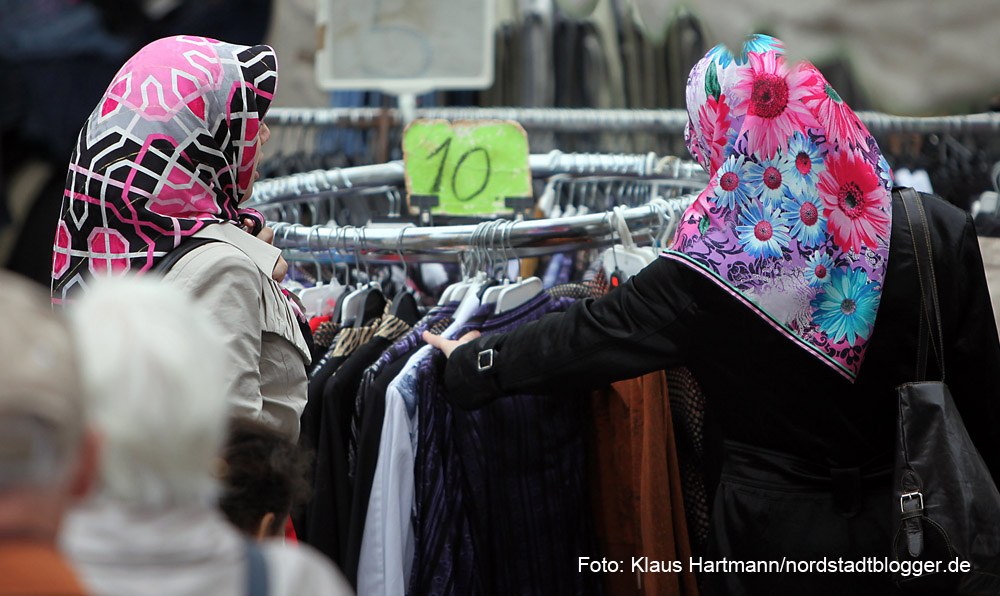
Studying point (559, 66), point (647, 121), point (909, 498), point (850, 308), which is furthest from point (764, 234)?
point (559, 66)

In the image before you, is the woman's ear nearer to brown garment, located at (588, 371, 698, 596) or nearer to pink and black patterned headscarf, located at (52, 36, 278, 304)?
pink and black patterned headscarf, located at (52, 36, 278, 304)

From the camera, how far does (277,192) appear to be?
2.19 m

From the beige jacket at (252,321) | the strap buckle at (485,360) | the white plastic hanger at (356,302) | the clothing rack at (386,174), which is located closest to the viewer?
the beige jacket at (252,321)

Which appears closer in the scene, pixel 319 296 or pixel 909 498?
pixel 909 498

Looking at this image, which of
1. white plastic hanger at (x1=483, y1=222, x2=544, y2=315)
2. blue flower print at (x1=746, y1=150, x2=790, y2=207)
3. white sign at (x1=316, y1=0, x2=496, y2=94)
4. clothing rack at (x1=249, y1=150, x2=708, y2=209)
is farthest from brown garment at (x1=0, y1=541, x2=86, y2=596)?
white sign at (x1=316, y1=0, x2=496, y2=94)

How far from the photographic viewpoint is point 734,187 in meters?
1.30

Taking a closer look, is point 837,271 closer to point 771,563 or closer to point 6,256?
point 771,563

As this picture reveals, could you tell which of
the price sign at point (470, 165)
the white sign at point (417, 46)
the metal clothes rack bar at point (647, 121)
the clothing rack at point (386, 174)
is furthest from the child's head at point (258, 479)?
the white sign at point (417, 46)

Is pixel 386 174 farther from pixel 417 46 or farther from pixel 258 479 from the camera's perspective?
pixel 258 479

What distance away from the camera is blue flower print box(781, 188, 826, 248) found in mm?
1282

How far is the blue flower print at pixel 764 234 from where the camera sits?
50.5 inches

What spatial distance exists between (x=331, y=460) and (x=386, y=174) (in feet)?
2.92

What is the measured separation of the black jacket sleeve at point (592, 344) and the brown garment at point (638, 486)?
0.78ft

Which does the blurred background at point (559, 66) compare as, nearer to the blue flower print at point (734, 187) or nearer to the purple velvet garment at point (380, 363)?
the blue flower print at point (734, 187)
